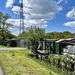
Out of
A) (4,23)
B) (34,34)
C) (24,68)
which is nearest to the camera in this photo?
(24,68)

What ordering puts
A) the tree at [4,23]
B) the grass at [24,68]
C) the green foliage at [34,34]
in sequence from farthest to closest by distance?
the tree at [4,23] → the green foliage at [34,34] → the grass at [24,68]

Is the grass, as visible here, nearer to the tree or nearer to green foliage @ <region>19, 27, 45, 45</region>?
green foliage @ <region>19, 27, 45, 45</region>

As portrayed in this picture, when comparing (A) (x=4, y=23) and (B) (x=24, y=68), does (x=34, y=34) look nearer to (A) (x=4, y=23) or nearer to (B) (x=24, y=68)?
(B) (x=24, y=68)

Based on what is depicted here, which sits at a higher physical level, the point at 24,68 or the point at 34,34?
the point at 34,34

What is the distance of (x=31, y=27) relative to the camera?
12961mm

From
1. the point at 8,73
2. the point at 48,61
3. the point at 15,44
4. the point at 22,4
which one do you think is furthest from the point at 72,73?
the point at 22,4

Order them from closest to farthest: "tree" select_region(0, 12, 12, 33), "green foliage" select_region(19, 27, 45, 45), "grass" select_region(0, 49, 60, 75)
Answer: "grass" select_region(0, 49, 60, 75), "green foliage" select_region(19, 27, 45, 45), "tree" select_region(0, 12, 12, 33)

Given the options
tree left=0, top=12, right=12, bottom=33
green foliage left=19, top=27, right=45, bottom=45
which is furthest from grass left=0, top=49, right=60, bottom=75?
tree left=0, top=12, right=12, bottom=33

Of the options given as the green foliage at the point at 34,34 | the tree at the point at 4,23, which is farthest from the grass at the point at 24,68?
the tree at the point at 4,23

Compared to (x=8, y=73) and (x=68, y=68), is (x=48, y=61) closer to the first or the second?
(x=68, y=68)

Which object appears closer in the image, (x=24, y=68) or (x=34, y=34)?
(x=24, y=68)

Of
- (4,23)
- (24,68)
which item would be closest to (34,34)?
(24,68)

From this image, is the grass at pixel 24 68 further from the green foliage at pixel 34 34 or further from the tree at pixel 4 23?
the tree at pixel 4 23

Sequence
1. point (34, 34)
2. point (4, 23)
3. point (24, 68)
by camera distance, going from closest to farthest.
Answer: point (24, 68), point (34, 34), point (4, 23)
